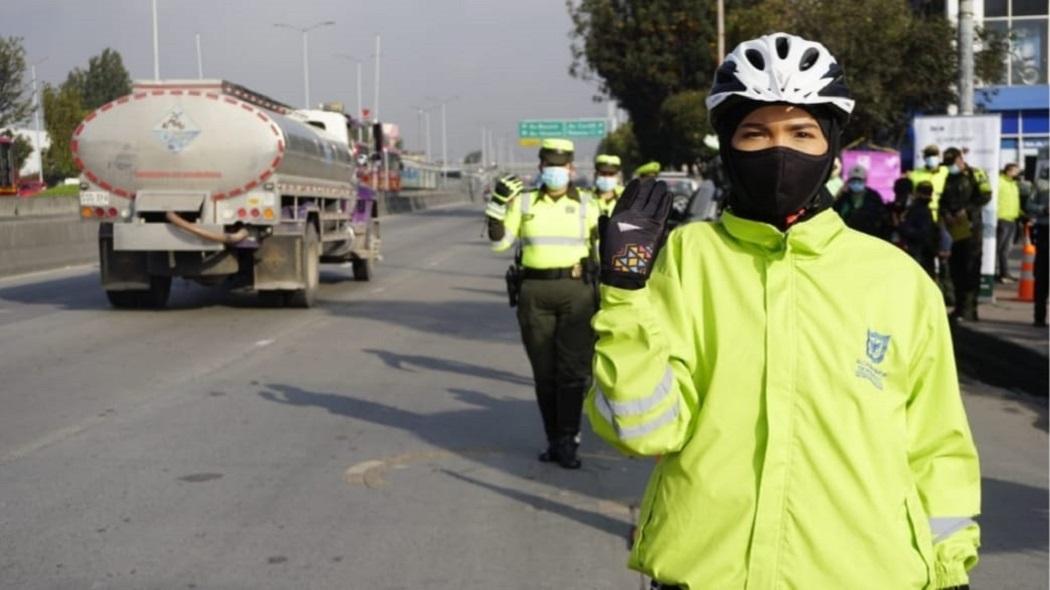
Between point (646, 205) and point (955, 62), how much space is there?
21519 millimetres

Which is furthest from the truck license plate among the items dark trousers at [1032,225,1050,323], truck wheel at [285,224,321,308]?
dark trousers at [1032,225,1050,323]

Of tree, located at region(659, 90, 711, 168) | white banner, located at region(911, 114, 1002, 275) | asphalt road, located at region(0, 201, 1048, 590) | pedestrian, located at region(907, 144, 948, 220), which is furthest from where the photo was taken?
tree, located at region(659, 90, 711, 168)

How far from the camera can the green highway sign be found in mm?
95062

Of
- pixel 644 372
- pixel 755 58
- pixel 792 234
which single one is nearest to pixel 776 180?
pixel 792 234

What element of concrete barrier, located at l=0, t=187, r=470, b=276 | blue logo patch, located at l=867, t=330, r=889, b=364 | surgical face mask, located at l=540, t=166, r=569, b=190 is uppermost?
surgical face mask, located at l=540, t=166, r=569, b=190

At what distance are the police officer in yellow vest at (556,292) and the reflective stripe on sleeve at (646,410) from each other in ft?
19.5

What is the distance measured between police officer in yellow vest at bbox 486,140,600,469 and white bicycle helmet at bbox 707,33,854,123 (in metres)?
5.83

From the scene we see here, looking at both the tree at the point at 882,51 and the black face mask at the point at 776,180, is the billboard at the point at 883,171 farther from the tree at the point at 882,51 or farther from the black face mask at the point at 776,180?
the black face mask at the point at 776,180

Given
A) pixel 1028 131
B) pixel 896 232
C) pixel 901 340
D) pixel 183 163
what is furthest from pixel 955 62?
pixel 901 340

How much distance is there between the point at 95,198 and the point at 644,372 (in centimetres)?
1660

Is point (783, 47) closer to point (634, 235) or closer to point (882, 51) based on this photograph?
point (634, 235)

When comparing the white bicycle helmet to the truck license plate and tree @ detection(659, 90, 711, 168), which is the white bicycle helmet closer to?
the truck license plate

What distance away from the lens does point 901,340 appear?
2846mm

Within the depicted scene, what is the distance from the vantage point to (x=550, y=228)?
29.3 feet
